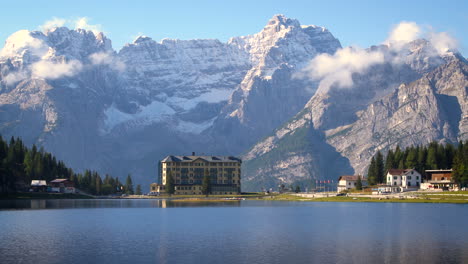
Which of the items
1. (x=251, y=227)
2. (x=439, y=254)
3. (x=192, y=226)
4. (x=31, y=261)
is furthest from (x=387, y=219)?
(x=31, y=261)

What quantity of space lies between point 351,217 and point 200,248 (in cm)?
5975

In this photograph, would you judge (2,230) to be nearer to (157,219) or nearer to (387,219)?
(157,219)

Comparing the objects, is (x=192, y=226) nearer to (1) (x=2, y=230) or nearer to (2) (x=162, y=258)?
(1) (x=2, y=230)

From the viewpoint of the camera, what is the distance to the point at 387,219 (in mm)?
135000

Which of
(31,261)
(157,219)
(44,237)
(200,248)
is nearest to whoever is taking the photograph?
(31,261)

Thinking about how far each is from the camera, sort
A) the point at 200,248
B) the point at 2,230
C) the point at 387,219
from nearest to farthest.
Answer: the point at 200,248, the point at 2,230, the point at 387,219

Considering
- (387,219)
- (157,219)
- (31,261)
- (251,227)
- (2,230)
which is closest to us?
(31,261)

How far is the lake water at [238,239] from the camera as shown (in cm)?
8162

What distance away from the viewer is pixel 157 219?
143750 millimetres

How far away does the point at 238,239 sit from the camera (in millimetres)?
100625

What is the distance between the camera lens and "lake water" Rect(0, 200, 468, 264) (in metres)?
81.6

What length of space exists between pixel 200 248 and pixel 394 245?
81.6ft

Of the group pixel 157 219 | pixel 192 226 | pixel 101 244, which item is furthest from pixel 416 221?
pixel 101 244

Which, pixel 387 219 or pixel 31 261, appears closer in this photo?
pixel 31 261
